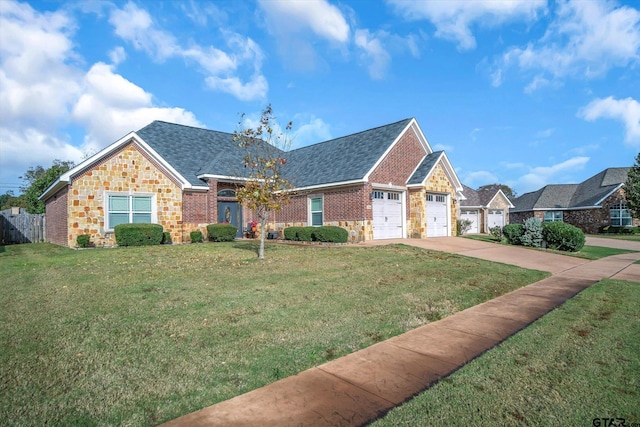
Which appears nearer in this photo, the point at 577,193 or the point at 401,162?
the point at 401,162

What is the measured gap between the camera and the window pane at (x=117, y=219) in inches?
669

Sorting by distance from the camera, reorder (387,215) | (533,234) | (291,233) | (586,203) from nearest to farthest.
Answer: (533,234) < (387,215) < (291,233) < (586,203)

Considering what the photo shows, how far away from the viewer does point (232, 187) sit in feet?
70.5

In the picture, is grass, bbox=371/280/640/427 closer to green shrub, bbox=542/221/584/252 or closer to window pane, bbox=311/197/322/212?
green shrub, bbox=542/221/584/252

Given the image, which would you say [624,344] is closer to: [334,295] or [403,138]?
[334,295]

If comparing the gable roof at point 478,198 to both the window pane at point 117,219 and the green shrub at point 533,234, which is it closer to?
the green shrub at point 533,234

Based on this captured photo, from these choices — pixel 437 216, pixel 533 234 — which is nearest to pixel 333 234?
pixel 437 216

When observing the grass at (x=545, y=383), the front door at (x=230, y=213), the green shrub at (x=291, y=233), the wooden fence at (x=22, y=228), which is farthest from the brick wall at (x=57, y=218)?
the grass at (x=545, y=383)

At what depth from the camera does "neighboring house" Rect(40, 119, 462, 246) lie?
16.8 meters

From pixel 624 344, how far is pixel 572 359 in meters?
1.11

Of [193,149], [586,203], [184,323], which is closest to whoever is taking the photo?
[184,323]

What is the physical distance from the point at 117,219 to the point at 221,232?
480 cm

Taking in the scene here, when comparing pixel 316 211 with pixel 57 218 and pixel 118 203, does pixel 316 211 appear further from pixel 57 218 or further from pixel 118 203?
pixel 57 218

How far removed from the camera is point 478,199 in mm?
36656
